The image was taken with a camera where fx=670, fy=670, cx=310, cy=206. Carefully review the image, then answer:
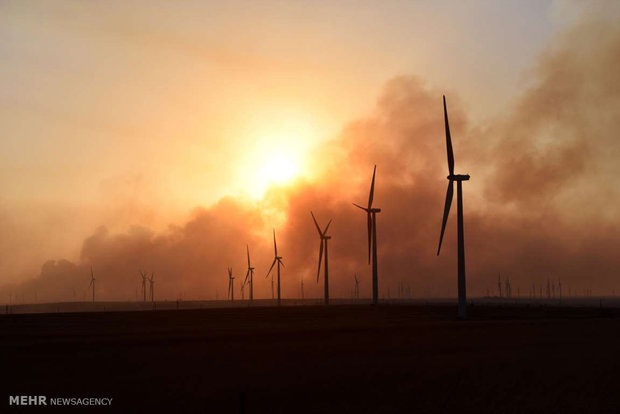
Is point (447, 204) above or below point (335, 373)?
above

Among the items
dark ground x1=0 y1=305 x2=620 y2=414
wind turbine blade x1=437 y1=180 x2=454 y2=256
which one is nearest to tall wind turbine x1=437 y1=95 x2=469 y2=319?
wind turbine blade x1=437 y1=180 x2=454 y2=256

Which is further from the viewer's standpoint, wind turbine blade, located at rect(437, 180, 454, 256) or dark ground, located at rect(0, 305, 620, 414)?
wind turbine blade, located at rect(437, 180, 454, 256)

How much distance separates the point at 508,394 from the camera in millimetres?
29188

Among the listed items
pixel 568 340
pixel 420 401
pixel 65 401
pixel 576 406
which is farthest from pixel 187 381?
pixel 568 340

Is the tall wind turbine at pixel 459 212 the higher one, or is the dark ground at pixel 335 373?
the tall wind turbine at pixel 459 212

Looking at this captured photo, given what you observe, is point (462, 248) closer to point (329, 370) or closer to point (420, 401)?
point (329, 370)

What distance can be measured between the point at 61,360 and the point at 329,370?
1777cm

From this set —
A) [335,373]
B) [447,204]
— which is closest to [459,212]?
[447,204]

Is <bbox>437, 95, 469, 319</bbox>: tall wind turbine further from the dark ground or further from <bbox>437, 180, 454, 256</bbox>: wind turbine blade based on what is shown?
the dark ground

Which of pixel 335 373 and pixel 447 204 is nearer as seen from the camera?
pixel 335 373

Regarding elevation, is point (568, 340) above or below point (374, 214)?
below

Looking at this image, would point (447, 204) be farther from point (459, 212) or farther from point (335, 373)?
point (335, 373)

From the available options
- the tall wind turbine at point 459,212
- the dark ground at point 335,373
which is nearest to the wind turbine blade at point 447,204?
the tall wind turbine at point 459,212

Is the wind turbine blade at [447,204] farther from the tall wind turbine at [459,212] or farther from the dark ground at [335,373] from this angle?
the dark ground at [335,373]
